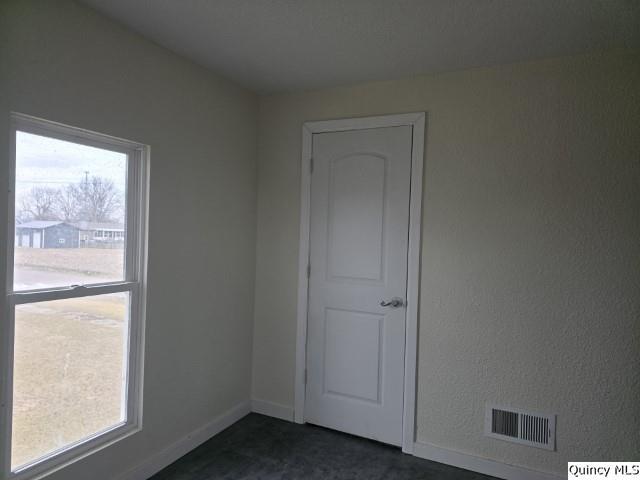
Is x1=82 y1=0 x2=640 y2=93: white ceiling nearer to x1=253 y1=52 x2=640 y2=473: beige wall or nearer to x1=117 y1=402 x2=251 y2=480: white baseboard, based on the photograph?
x1=253 y1=52 x2=640 y2=473: beige wall

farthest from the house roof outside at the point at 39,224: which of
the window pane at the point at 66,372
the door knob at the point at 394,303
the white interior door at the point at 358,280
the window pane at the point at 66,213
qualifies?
the door knob at the point at 394,303

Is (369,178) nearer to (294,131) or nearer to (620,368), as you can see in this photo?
(294,131)

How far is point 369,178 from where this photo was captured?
287 centimetres

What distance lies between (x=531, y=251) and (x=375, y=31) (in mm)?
1501

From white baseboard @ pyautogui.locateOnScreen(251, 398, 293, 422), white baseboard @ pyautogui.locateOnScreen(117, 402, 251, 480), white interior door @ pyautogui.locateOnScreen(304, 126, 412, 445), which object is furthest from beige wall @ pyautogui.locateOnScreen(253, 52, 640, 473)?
white baseboard @ pyautogui.locateOnScreen(117, 402, 251, 480)

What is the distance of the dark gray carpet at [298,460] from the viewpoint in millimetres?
2461

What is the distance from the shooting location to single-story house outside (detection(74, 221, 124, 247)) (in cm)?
209

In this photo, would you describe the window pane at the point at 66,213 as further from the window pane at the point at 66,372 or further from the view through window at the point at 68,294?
the window pane at the point at 66,372

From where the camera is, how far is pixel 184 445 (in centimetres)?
262

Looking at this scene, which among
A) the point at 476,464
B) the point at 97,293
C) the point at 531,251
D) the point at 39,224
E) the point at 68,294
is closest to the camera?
the point at 39,224

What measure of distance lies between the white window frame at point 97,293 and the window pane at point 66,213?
0.04 metres

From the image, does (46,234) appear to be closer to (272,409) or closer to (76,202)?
(76,202)

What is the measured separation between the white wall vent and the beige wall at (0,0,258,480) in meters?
1.75

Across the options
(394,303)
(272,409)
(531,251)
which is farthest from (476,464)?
(272,409)
